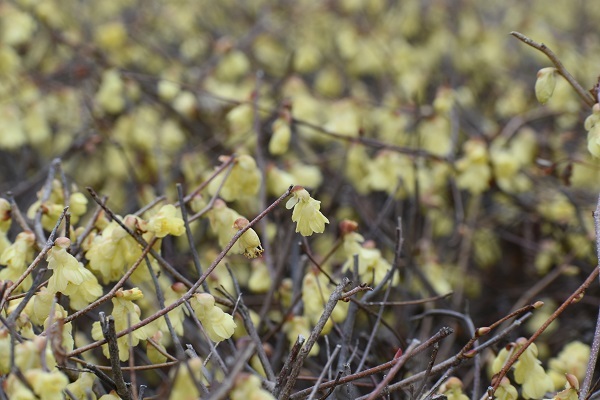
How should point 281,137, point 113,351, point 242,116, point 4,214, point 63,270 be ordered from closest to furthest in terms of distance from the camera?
1. point 113,351
2. point 63,270
3. point 4,214
4. point 281,137
5. point 242,116

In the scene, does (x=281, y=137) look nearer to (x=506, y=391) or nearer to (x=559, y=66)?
(x=559, y=66)

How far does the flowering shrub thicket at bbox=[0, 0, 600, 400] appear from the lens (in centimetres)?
144

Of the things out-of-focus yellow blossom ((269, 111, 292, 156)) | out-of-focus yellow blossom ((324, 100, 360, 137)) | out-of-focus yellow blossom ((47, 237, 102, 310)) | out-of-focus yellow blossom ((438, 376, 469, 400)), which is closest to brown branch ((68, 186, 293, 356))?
out-of-focus yellow blossom ((47, 237, 102, 310))

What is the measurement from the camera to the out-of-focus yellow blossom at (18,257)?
156cm

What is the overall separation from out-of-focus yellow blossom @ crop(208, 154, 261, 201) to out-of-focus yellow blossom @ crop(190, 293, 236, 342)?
0.49 metres

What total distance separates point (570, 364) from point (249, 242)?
38.1 inches

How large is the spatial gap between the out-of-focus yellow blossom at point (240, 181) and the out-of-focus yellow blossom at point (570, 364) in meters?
0.90

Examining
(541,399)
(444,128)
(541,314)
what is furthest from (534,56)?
(541,399)

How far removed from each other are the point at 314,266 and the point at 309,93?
5.23ft

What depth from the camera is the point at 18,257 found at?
5.14 feet

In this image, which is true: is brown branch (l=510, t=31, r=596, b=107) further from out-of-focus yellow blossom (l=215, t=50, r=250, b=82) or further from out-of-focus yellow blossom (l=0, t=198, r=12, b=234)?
out-of-focus yellow blossom (l=215, t=50, r=250, b=82)

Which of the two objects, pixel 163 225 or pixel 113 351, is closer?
pixel 113 351

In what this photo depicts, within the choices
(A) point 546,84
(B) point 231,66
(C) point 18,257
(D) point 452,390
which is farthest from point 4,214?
(B) point 231,66

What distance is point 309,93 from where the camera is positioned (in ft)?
10.7
